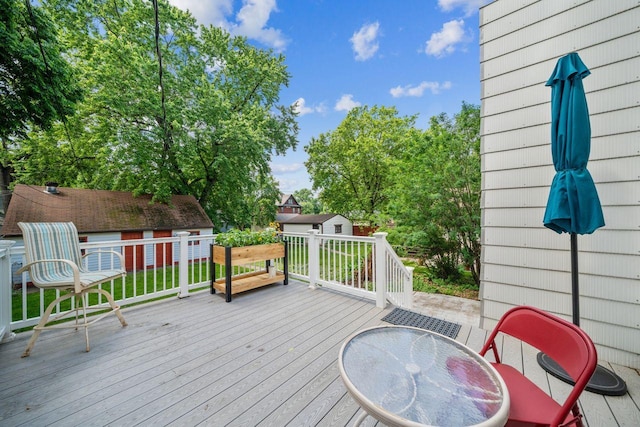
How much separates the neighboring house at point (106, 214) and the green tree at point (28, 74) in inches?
209

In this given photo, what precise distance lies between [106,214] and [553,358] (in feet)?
45.9

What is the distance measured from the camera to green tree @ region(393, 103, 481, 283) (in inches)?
262

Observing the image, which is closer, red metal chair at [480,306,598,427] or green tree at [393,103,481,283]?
red metal chair at [480,306,598,427]

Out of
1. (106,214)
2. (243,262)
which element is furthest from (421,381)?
(106,214)

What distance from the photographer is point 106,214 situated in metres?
10.6

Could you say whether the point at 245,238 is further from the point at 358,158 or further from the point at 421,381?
the point at 358,158

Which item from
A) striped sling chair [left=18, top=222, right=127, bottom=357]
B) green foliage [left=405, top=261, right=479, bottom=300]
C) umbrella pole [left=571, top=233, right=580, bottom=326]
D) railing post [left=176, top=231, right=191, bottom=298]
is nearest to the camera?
umbrella pole [left=571, top=233, right=580, bottom=326]

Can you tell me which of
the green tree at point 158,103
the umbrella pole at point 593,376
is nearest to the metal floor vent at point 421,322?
the umbrella pole at point 593,376

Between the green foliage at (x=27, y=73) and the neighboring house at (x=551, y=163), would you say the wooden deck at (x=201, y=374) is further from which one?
the green foliage at (x=27, y=73)

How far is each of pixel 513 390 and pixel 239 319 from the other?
258 centimetres

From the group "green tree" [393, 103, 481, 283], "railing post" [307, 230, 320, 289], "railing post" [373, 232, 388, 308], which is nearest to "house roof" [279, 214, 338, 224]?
"green tree" [393, 103, 481, 283]

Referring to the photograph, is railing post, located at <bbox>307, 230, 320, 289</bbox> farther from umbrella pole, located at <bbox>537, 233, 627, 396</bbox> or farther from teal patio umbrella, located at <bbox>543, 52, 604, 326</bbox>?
teal patio umbrella, located at <bbox>543, 52, 604, 326</bbox>

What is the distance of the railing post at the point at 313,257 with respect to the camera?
4074 millimetres

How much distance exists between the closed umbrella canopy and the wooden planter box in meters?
3.31
